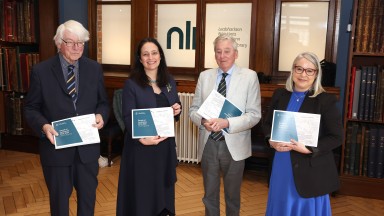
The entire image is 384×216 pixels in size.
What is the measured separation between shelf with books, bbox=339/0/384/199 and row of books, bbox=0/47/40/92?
13.2 ft

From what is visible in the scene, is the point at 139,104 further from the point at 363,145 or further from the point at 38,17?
the point at 38,17

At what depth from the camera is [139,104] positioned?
2.41 metres

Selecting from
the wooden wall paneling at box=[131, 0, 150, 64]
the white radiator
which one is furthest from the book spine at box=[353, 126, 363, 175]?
the wooden wall paneling at box=[131, 0, 150, 64]

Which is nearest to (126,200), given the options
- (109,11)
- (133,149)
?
(133,149)

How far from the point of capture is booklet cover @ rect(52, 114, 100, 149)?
220 cm

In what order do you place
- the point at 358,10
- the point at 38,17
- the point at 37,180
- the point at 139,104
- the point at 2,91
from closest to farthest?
1. the point at 139,104
2. the point at 358,10
3. the point at 37,180
4. the point at 38,17
5. the point at 2,91

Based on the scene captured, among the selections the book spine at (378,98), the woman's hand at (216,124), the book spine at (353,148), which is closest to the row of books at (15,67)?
the woman's hand at (216,124)

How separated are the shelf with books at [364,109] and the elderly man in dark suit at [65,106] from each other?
2572 millimetres

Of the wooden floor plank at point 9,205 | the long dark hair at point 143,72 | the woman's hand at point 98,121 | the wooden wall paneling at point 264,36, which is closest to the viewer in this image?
the woman's hand at point 98,121

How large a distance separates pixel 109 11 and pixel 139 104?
3.05 metres

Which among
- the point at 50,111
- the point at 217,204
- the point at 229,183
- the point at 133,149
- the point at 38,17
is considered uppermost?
the point at 38,17

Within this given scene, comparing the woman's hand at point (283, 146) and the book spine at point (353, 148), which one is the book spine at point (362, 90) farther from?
the woman's hand at point (283, 146)

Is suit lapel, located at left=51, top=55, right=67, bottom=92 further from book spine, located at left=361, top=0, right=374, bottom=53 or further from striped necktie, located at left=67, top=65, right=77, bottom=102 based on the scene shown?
book spine, located at left=361, top=0, right=374, bottom=53

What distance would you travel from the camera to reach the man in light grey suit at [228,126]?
248 centimetres
